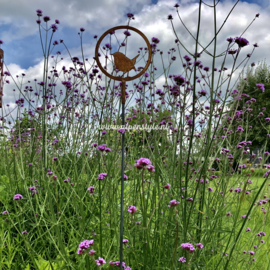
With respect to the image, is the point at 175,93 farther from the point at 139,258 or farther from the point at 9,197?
the point at 9,197

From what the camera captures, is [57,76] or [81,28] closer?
[81,28]

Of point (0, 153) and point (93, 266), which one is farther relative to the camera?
point (0, 153)

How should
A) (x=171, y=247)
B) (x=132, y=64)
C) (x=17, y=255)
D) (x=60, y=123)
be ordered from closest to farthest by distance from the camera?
1. (x=132, y=64)
2. (x=171, y=247)
3. (x=17, y=255)
4. (x=60, y=123)

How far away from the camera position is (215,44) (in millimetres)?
1479

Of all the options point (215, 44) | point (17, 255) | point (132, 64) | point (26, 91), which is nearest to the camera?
point (132, 64)

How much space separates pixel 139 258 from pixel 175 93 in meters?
1.52

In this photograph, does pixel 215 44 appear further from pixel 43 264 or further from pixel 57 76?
pixel 57 76

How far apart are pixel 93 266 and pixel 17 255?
932 mm

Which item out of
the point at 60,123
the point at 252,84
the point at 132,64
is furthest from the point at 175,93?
the point at 252,84

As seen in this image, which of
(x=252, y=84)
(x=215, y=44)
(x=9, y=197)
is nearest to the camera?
(x=215, y=44)

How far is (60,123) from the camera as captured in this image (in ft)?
13.0

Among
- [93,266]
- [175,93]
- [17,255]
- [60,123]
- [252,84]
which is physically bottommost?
[17,255]

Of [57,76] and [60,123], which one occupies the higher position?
[57,76]

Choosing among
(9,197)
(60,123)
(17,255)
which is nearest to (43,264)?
(17,255)
